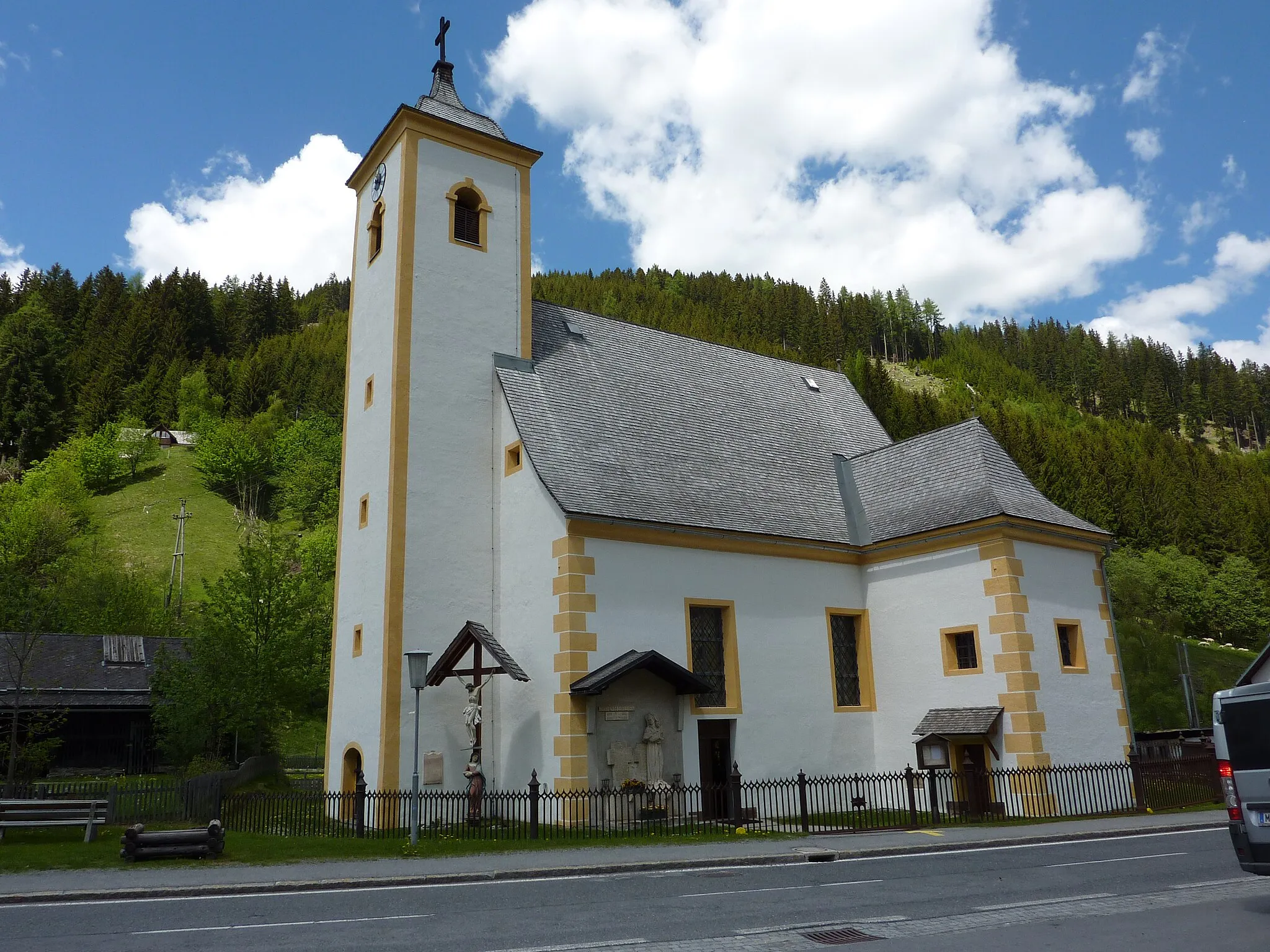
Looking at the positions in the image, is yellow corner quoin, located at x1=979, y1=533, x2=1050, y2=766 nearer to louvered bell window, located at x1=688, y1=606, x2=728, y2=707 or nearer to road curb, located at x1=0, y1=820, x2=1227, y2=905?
road curb, located at x1=0, y1=820, x2=1227, y2=905

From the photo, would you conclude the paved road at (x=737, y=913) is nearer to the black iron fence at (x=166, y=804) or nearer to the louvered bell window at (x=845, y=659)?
the black iron fence at (x=166, y=804)

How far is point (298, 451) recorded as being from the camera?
3265 inches

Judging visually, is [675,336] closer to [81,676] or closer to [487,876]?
[487,876]

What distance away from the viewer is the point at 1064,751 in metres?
20.7

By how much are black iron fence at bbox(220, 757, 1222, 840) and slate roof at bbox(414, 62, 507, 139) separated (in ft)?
55.6

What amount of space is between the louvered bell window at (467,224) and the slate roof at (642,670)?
11694 mm

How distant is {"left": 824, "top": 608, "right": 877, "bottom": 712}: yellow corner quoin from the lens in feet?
74.9

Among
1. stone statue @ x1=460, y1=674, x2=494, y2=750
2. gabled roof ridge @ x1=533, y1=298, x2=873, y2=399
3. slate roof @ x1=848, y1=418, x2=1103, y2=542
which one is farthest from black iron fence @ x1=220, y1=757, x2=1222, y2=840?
gabled roof ridge @ x1=533, y1=298, x2=873, y2=399

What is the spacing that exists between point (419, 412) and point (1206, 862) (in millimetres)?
17093

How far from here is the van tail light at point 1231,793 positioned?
873cm

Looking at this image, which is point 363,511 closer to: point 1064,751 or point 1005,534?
point 1005,534

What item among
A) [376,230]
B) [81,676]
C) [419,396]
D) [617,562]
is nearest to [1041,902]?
[617,562]

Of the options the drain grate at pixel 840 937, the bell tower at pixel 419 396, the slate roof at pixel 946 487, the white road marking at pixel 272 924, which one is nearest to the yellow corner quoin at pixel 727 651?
the bell tower at pixel 419 396

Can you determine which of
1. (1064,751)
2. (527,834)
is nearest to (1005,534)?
(1064,751)
